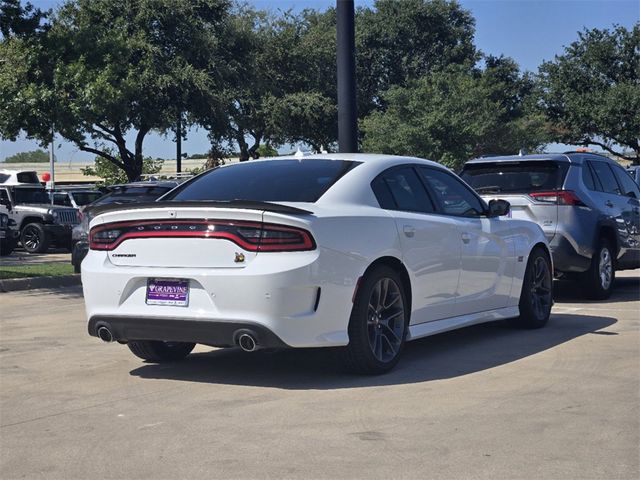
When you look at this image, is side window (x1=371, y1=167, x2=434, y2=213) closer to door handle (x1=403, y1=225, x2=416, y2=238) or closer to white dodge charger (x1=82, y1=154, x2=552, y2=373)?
white dodge charger (x1=82, y1=154, x2=552, y2=373)

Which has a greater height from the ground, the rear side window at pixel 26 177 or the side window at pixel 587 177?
the side window at pixel 587 177

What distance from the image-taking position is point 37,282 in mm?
14180

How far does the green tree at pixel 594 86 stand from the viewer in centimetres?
4797

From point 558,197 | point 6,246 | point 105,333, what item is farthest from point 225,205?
point 6,246

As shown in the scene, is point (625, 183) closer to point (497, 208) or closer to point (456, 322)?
point (497, 208)

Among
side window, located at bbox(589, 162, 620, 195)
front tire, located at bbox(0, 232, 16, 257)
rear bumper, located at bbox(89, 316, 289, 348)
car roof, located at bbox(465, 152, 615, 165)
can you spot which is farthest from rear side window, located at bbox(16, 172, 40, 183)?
rear bumper, located at bbox(89, 316, 289, 348)

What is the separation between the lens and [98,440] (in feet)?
17.5

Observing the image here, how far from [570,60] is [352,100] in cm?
4040

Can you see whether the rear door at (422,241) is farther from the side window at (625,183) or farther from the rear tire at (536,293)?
the side window at (625,183)

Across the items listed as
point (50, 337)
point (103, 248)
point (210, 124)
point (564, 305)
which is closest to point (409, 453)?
point (103, 248)

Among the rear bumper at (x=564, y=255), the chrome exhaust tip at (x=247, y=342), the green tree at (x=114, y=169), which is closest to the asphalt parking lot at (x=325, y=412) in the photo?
the chrome exhaust tip at (x=247, y=342)

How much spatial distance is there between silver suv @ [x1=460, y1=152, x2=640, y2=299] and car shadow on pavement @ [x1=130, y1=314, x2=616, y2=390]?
7.63 feet

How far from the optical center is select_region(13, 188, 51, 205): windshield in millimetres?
25641

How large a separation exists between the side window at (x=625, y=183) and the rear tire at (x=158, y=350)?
24.2 feet
